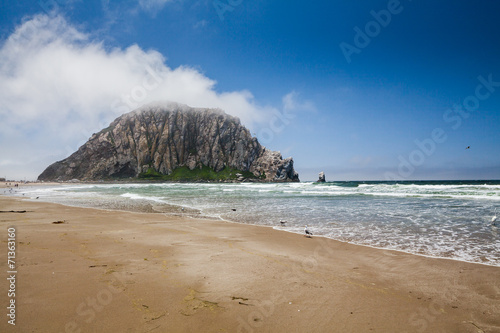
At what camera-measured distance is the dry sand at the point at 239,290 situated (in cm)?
396

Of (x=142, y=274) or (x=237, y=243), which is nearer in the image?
(x=142, y=274)

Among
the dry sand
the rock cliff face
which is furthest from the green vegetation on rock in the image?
the dry sand

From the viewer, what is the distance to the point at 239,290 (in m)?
5.07

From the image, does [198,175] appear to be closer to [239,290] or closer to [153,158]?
[153,158]

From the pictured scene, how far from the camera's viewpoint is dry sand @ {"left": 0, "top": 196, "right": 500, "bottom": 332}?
3959mm

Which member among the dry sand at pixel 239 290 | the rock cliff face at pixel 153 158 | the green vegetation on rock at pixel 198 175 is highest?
the rock cliff face at pixel 153 158

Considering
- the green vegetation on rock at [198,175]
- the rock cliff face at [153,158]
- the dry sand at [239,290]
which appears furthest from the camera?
the rock cliff face at [153,158]

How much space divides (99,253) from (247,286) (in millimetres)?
5089

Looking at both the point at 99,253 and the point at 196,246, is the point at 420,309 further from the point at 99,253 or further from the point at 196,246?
the point at 99,253

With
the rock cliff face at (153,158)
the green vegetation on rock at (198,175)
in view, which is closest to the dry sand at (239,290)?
the rock cliff face at (153,158)

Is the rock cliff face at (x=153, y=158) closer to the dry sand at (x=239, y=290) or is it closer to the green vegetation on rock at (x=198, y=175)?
the green vegetation on rock at (x=198, y=175)

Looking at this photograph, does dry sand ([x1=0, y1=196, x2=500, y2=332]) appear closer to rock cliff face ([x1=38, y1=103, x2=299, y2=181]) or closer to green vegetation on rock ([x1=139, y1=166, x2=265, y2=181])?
rock cliff face ([x1=38, y1=103, x2=299, y2=181])

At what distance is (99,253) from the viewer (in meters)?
7.48

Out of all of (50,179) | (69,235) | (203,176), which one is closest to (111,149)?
(50,179)
